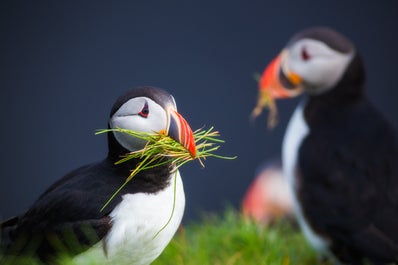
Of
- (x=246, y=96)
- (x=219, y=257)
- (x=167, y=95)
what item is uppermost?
(x=167, y=95)

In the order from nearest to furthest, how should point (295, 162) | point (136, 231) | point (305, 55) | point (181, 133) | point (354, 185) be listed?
point (181, 133) < point (136, 231) < point (354, 185) < point (295, 162) < point (305, 55)

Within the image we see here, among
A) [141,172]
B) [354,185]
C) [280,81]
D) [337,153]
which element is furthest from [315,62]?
[141,172]

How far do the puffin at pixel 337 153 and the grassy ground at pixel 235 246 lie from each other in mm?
138

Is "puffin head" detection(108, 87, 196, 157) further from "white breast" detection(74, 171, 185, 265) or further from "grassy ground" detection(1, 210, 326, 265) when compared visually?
"grassy ground" detection(1, 210, 326, 265)

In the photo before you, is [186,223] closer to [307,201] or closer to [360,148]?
[307,201]

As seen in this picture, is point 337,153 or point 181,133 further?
point 337,153

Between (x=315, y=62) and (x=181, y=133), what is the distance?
1.46 metres

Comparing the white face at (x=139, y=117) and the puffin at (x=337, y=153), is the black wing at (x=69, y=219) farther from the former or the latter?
the puffin at (x=337, y=153)

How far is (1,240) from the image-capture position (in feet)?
7.60

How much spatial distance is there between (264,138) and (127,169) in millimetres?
4765

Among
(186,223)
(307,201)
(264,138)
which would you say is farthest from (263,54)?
(307,201)

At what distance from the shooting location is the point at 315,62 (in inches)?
130

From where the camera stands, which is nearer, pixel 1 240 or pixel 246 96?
pixel 1 240

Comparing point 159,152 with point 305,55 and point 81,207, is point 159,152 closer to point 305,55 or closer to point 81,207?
point 81,207
